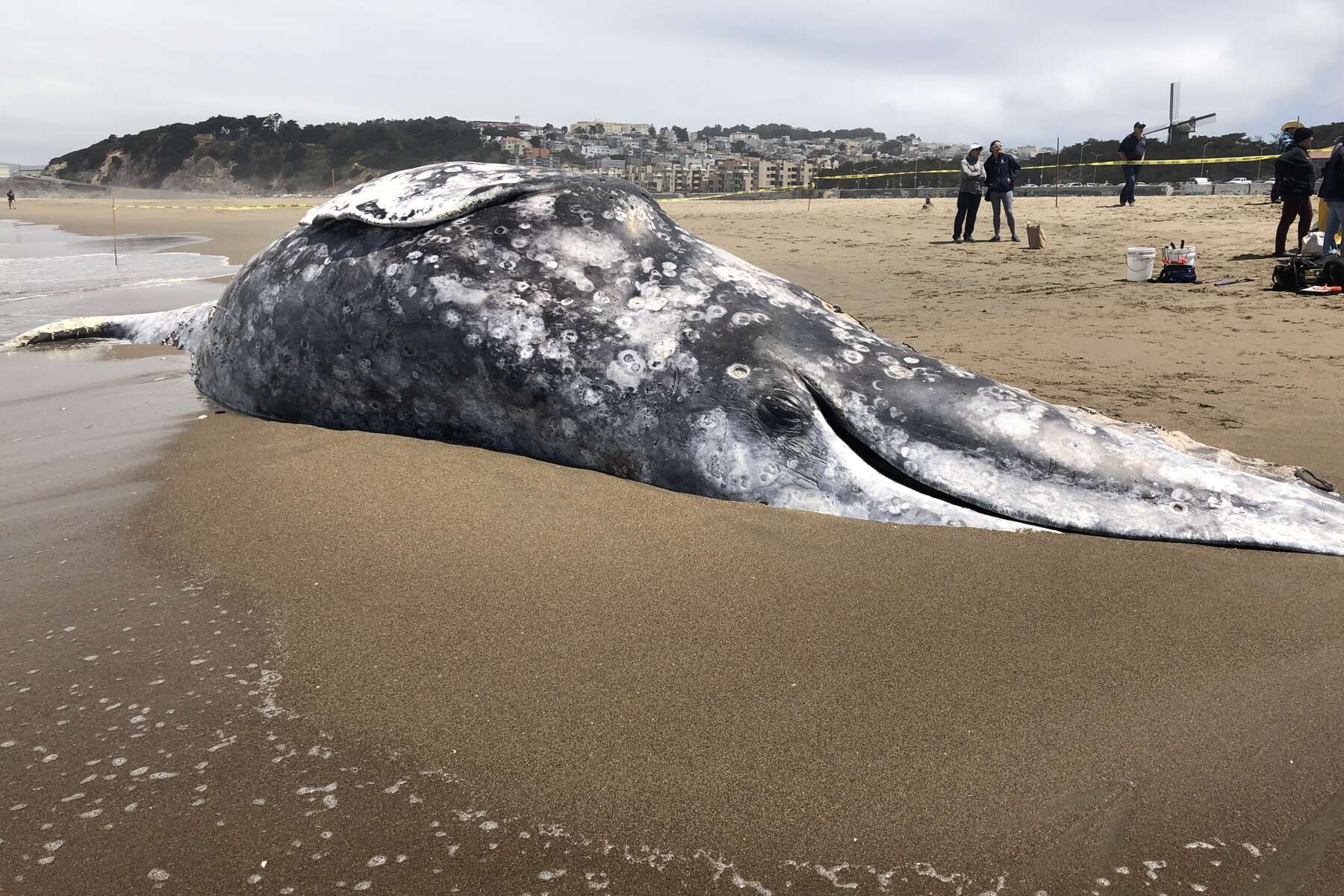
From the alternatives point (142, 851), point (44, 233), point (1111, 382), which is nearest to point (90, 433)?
point (142, 851)

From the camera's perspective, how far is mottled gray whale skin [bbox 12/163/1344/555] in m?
2.89

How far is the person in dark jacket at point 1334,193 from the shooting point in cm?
1025

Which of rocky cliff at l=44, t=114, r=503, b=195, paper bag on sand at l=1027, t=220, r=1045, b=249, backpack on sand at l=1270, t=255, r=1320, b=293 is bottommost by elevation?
backpack on sand at l=1270, t=255, r=1320, b=293

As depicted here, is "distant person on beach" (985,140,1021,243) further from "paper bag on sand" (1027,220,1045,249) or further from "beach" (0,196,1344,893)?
"beach" (0,196,1344,893)

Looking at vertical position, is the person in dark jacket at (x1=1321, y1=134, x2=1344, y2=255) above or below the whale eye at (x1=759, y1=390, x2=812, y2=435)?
above

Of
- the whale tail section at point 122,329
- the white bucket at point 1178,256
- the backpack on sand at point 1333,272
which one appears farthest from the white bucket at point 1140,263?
the whale tail section at point 122,329

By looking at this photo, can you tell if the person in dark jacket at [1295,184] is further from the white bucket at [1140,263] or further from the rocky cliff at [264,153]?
the rocky cliff at [264,153]

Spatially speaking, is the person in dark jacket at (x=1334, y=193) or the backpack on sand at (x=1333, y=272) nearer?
the backpack on sand at (x=1333, y=272)

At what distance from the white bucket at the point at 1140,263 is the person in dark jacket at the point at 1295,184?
2.51 meters

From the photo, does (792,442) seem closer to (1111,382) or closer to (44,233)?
(1111,382)

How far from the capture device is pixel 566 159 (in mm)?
102688

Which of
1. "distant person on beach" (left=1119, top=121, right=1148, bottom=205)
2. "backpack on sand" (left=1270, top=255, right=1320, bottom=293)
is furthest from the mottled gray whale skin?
"distant person on beach" (left=1119, top=121, right=1148, bottom=205)

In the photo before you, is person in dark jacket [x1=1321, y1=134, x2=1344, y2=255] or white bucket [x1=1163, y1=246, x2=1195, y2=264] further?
person in dark jacket [x1=1321, y1=134, x2=1344, y2=255]

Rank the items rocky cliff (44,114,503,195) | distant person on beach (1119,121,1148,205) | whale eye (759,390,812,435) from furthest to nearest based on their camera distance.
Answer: rocky cliff (44,114,503,195), distant person on beach (1119,121,1148,205), whale eye (759,390,812,435)
